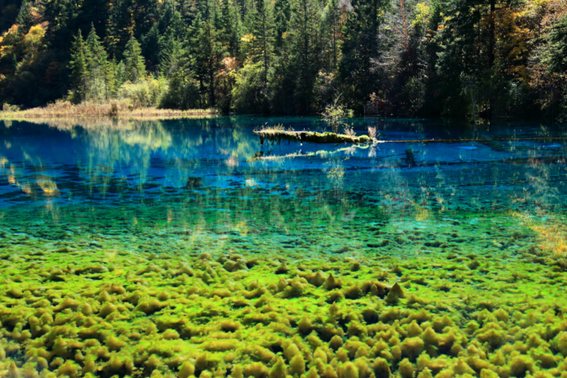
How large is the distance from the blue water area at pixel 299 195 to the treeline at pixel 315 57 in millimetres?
13217

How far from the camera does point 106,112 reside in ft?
206

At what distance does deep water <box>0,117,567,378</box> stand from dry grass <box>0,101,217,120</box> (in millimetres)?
51706

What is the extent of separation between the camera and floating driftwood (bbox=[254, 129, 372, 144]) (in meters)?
25.1

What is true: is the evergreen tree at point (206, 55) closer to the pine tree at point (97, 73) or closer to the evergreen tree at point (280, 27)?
the evergreen tree at point (280, 27)

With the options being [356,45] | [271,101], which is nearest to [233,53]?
[271,101]

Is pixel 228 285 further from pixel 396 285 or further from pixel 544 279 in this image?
pixel 544 279

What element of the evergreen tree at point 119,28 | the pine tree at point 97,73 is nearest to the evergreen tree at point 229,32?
the pine tree at point 97,73

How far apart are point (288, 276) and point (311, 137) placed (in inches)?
794

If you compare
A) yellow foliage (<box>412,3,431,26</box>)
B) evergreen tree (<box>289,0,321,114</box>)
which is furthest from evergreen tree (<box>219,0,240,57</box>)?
yellow foliage (<box>412,3,431,26</box>)

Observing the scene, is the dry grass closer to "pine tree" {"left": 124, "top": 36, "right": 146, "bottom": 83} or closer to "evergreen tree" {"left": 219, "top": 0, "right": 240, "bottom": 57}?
"evergreen tree" {"left": 219, "top": 0, "right": 240, "bottom": 57}

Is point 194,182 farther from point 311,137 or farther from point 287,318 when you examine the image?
point 311,137

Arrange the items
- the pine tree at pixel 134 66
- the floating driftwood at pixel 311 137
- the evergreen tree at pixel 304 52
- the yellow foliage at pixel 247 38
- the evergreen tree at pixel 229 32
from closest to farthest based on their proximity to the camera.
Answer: the floating driftwood at pixel 311 137
the evergreen tree at pixel 304 52
the yellow foliage at pixel 247 38
the evergreen tree at pixel 229 32
the pine tree at pixel 134 66

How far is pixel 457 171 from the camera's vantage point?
15.7 m

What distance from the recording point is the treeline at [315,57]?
3494 cm
